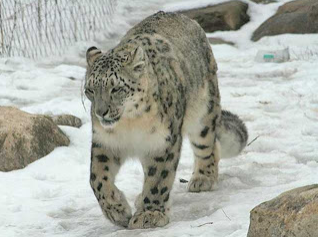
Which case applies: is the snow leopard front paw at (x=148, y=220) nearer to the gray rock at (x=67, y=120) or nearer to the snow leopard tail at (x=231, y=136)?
the snow leopard tail at (x=231, y=136)

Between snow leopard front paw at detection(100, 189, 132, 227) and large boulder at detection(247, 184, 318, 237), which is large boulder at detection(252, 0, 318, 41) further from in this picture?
large boulder at detection(247, 184, 318, 237)

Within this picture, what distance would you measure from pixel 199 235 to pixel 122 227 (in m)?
0.86

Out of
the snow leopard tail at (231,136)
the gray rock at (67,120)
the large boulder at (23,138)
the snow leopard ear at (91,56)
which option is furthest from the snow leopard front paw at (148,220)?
the gray rock at (67,120)

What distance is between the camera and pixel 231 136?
728 centimetres

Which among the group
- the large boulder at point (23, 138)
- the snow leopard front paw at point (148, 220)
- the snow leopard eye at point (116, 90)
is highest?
the snow leopard eye at point (116, 90)

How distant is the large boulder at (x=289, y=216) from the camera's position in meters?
3.82

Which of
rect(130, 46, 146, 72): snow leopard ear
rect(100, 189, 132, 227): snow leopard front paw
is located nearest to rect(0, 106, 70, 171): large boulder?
rect(100, 189, 132, 227): snow leopard front paw

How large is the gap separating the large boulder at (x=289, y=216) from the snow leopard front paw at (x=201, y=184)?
8.17 feet

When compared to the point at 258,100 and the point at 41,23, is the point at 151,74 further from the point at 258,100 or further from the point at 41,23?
the point at 41,23

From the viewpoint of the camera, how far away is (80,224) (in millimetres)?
5801

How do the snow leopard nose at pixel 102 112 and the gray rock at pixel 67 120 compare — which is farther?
the gray rock at pixel 67 120

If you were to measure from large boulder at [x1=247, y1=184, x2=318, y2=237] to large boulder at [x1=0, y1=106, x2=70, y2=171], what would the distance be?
3529 millimetres

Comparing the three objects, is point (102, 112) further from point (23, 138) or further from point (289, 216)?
point (23, 138)

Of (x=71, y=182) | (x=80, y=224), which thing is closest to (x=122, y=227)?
(x=80, y=224)
